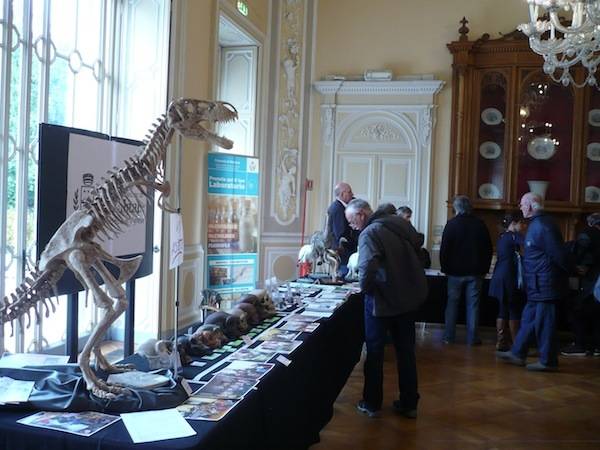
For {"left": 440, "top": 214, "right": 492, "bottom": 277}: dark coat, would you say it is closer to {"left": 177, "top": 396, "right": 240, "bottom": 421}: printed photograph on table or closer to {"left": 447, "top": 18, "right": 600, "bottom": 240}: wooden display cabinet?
{"left": 447, "top": 18, "right": 600, "bottom": 240}: wooden display cabinet

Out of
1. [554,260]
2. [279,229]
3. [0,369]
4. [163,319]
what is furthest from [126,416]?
[279,229]

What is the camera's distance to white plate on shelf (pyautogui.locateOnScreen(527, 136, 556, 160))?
773 cm

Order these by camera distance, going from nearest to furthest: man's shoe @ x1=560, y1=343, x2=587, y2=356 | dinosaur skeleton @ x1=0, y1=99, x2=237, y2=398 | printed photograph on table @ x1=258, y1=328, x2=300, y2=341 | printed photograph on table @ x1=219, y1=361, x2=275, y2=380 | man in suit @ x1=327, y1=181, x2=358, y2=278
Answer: dinosaur skeleton @ x1=0, y1=99, x2=237, y2=398, printed photograph on table @ x1=219, y1=361, x2=275, y2=380, printed photograph on table @ x1=258, y1=328, x2=300, y2=341, man in suit @ x1=327, y1=181, x2=358, y2=278, man's shoe @ x1=560, y1=343, x2=587, y2=356

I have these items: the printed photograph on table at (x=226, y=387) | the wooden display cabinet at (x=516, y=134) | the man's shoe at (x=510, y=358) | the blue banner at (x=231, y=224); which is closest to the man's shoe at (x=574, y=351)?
the man's shoe at (x=510, y=358)

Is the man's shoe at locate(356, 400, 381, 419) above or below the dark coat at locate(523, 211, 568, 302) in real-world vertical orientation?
below

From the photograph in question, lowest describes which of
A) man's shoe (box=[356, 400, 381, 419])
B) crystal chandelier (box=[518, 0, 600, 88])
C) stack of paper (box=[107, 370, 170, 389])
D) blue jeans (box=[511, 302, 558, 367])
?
man's shoe (box=[356, 400, 381, 419])

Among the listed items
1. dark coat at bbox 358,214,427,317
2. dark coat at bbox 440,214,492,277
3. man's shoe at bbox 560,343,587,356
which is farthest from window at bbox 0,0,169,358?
man's shoe at bbox 560,343,587,356

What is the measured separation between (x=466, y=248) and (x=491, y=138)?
249cm

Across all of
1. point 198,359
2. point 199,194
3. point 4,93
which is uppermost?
point 4,93

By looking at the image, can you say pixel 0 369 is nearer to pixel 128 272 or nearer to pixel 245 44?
pixel 128 272

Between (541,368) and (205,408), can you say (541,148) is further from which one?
(205,408)

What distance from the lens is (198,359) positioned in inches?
99.6

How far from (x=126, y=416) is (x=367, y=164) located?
6699 mm

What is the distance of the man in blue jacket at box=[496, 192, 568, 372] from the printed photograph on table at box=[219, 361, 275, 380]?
Answer: 3.29m
